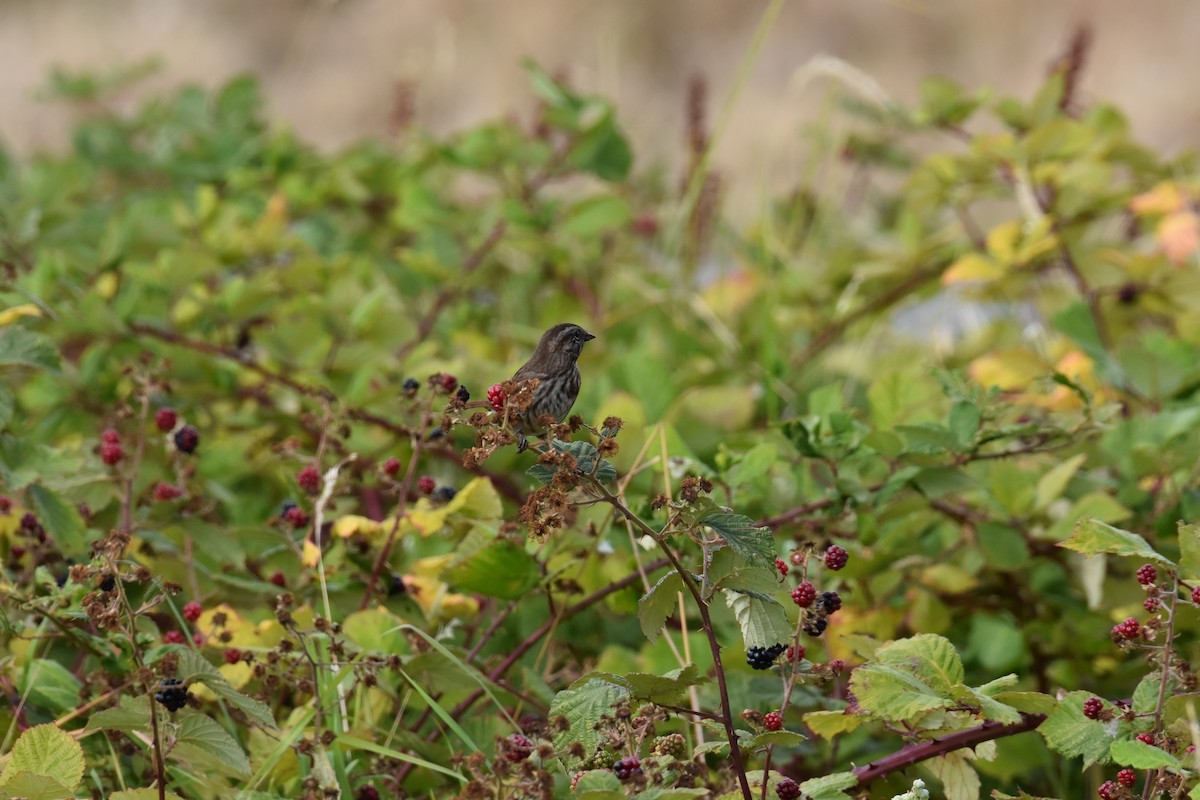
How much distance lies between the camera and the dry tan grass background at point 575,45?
36.1ft

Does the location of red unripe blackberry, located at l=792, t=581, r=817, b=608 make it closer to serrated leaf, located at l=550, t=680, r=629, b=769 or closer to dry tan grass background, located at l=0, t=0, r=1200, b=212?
serrated leaf, located at l=550, t=680, r=629, b=769

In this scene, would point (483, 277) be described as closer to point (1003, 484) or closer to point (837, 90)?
point (837, 90)

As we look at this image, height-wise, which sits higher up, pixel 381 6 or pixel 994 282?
pixel 381 6

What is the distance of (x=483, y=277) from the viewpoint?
317 cm

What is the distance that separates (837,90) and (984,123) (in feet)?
20.4

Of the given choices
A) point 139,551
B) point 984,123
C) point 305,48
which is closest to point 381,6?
point 305,48

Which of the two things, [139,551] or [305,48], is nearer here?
[139,551]

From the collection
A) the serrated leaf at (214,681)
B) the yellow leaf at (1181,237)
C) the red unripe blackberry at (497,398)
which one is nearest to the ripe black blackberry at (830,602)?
the red unripe blackberry at (497,398)

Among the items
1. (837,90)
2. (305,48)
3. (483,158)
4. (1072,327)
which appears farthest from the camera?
(305,48)

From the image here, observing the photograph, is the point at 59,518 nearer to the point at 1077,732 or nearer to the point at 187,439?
the point at 187,439

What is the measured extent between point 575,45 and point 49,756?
1127 centimetres

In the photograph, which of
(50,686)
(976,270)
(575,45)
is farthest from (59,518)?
(575,45)

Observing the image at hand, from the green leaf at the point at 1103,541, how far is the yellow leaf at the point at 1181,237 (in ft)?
5.15

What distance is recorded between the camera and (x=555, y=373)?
1226 millimetres
